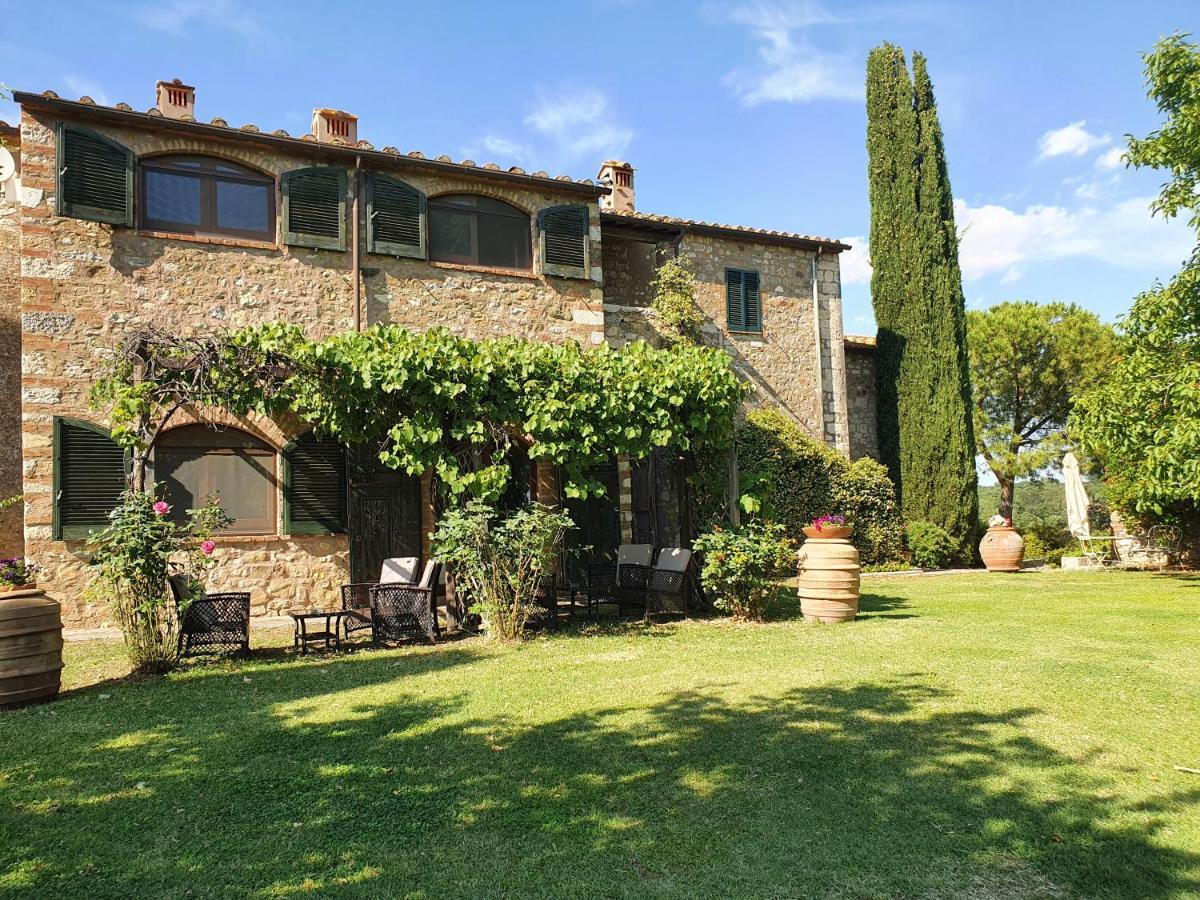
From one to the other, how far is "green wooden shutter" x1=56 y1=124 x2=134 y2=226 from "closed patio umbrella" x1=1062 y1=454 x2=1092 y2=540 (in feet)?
54.3

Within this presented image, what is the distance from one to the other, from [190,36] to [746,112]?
658cm

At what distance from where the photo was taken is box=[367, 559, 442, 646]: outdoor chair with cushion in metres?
7.38

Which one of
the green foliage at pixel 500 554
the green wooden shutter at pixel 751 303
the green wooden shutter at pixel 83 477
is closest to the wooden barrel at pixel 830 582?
the green foliage at pixel 500 554

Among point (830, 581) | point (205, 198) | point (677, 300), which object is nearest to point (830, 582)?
point (830, 581)

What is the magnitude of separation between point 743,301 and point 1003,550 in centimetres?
680

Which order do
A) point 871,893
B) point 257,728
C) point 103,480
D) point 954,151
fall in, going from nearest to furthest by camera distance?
point 871,893
point 257,728
point 103,480
point 954,151

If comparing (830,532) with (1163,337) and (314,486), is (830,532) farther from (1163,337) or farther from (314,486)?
(1163,337)

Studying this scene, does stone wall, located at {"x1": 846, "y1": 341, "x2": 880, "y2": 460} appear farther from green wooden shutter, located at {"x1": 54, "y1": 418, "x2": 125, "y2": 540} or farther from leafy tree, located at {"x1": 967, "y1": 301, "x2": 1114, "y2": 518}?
green wooden shutter, located at {"x1": 54, "y1": 418, "x2": 125, "y2": 540}

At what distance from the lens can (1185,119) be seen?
397 inches

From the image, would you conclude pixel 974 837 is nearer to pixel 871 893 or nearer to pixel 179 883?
pixel 871 893

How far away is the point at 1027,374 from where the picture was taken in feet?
70.0

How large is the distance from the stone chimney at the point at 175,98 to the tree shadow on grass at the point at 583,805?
29.8 feet

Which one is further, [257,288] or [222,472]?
[257,288]

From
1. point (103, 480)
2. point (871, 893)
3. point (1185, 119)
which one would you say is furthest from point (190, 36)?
point (1185, 119)
